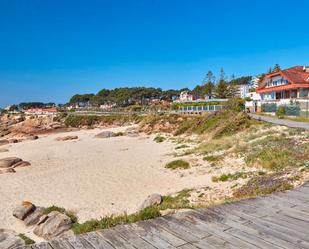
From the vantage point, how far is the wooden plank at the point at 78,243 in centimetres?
400

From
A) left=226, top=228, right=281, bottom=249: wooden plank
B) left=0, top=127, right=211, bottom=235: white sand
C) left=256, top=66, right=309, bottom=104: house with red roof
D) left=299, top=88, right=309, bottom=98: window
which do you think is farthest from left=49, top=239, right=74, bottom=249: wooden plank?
left=299, top=88, right=309, bottom=98: window

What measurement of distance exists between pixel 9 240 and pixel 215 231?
7.14 metres

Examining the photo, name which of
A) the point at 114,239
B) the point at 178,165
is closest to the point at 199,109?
the point at 178,165

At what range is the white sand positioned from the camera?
12102mm

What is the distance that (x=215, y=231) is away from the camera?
4473 mm

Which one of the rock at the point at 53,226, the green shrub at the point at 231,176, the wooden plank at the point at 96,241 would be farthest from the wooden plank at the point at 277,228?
the green shrub at the point at 231,176

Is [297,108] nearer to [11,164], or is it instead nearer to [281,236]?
[11,164]

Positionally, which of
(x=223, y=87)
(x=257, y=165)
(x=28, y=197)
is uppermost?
(x=223, y=87)

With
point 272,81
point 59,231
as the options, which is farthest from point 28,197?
point 272,81

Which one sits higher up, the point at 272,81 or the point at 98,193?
the point at 272,81

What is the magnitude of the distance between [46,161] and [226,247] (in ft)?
71.6

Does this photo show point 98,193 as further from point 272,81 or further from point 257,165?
point 272,81

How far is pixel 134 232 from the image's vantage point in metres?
4.49

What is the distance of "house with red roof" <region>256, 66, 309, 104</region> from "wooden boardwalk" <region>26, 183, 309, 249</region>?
3479 cm
